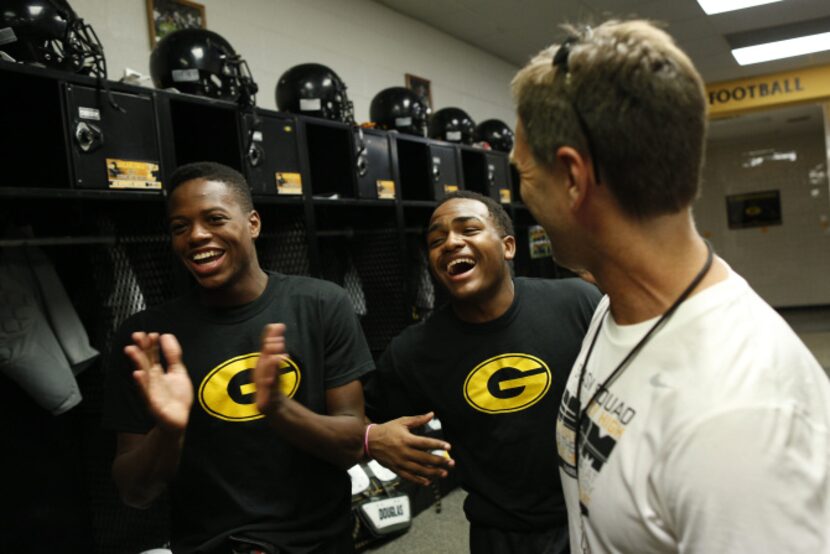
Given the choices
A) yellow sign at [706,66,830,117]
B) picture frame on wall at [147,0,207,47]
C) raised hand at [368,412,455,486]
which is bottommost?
raised hand at [368,412,455,486]

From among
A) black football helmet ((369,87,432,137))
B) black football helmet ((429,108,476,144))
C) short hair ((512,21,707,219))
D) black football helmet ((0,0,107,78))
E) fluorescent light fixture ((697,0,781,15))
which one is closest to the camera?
short hair ((512,21,707,219))

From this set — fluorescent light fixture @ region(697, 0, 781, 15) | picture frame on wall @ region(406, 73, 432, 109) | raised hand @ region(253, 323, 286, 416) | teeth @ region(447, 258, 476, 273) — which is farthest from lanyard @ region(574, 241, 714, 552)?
fluorescent light fixture @ region(697, 0, 781, 15)

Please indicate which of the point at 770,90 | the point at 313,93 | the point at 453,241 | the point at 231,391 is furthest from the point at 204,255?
the point at 770,90

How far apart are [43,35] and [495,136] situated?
131 inches

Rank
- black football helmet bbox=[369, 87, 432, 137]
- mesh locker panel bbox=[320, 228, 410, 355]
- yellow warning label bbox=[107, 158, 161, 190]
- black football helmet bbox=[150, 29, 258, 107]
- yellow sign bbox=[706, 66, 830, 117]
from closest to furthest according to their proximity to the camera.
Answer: yellow warning label bbox=[107, 158, 161, 190] < black football helmet bbox=[150, 29, 258, 107] < mesh locker panel bbox=[320, 228, 410, 355] < black football helmet bbox=[369, 87, 432, 137] < yellow sign bbox=[706, 66, 830, 117]

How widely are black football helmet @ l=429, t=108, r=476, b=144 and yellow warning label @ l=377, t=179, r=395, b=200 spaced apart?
1.02m

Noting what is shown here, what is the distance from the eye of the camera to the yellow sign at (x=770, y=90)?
293 inches

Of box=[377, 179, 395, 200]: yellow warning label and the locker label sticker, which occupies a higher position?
the locker label sticker

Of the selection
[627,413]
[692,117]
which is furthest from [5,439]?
[692,117]

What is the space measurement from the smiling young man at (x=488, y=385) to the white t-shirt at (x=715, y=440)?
0.62 m

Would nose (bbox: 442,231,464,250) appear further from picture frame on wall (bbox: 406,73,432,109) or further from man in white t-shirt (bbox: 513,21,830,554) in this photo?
picture frame on wall (bbox: 406,73,432,109)

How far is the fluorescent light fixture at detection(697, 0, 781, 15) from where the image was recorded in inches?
208

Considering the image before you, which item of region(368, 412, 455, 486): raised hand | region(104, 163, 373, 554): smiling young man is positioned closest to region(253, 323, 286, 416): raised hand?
region(104, 163, 373, 554): smiling young man

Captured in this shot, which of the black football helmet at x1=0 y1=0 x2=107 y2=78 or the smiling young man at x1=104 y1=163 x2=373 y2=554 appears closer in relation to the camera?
the smiling young man at x1=104 y1=163 x2=373 y2=554
